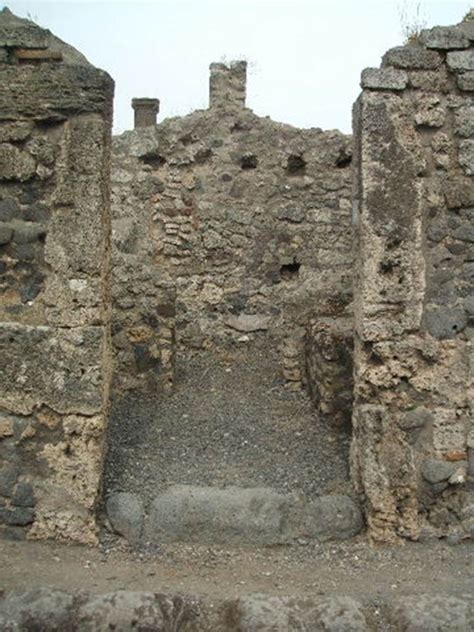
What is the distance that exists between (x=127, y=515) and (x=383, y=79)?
314cm

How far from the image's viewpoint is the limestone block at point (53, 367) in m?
4.41

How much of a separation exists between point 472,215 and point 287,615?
2.59 m

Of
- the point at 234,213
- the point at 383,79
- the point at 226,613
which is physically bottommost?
the point at 226,613

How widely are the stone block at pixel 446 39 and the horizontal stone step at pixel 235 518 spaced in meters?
2.90

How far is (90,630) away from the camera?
3.64m

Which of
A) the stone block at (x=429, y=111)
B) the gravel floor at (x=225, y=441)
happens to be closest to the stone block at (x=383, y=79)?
the stone block at (x=429, y=111)

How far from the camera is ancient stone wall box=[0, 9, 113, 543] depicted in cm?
441

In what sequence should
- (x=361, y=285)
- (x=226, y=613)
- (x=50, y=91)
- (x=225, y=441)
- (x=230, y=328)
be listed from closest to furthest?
(x=226, y=613) < (x=50, y=91) < (x=361, y=285) < (x=225, y=441) < (x=230, y=328)

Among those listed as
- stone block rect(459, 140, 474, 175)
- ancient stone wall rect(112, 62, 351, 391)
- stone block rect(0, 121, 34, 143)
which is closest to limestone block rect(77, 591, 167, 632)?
stone block rect(0, 121, 34, 143)

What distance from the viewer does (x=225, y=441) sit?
5574 millimetres

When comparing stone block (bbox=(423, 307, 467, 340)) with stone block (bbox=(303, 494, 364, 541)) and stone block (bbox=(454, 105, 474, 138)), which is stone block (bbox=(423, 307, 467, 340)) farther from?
stone block (bbox=(303, 494, 364, 541))

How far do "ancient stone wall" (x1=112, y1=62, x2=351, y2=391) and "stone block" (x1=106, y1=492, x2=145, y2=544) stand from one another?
144 inches

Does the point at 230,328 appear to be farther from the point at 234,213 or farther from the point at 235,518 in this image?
the point at 235,518

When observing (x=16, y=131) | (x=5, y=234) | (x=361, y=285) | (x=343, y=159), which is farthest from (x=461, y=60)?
(x=343, y=159)
